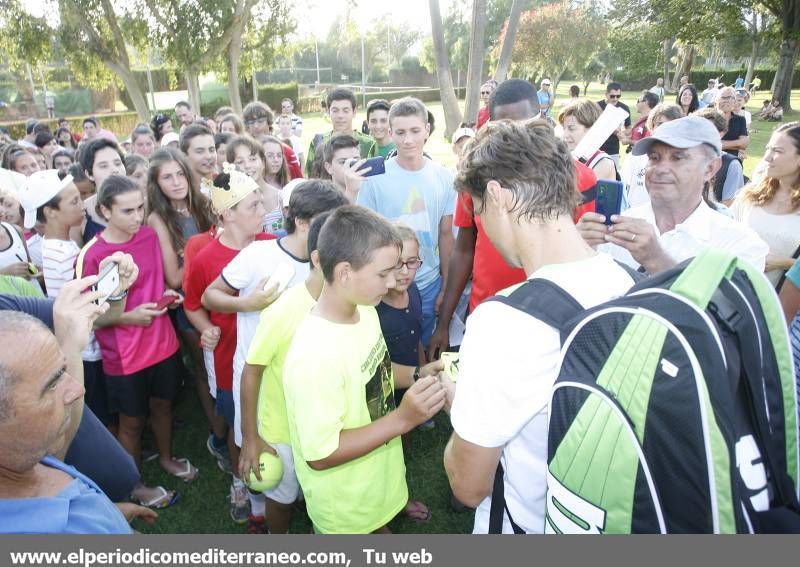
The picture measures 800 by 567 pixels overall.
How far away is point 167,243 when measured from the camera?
3.52 m

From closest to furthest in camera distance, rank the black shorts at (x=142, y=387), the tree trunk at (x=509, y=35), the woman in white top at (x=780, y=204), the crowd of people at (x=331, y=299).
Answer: the crowd of people at (x=331, y=299)
the black shorts at (x=142, y=387)
the woman in white top at (x=780, y=204)
the tree trunk at (x=509, y=35)

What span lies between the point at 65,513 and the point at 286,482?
1.32 metres

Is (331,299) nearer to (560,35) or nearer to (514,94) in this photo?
(514,94)

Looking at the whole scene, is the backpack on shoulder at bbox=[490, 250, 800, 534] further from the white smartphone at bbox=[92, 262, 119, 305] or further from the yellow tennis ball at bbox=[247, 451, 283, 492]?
the white smartphone at bbox=[92, 262, 119, 305]

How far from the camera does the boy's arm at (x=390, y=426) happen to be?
6.05ft

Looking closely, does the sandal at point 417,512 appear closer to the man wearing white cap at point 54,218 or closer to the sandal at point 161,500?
the sandal at point 161,500

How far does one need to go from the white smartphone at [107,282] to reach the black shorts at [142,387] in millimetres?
936

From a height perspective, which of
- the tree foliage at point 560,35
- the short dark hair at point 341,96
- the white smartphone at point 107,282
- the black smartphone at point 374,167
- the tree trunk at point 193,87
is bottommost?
the white smartphone at point 107,282

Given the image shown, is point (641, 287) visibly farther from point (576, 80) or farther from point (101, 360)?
point (576, 80)

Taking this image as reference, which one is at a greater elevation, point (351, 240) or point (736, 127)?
point (736, 127)

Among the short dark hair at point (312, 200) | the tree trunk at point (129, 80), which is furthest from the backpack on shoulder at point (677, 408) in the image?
the tree trunk at point (129, 80)

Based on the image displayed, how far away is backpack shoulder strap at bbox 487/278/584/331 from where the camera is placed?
1.24 m

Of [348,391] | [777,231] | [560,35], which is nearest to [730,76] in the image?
[560,35]

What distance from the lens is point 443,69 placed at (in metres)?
15.3
